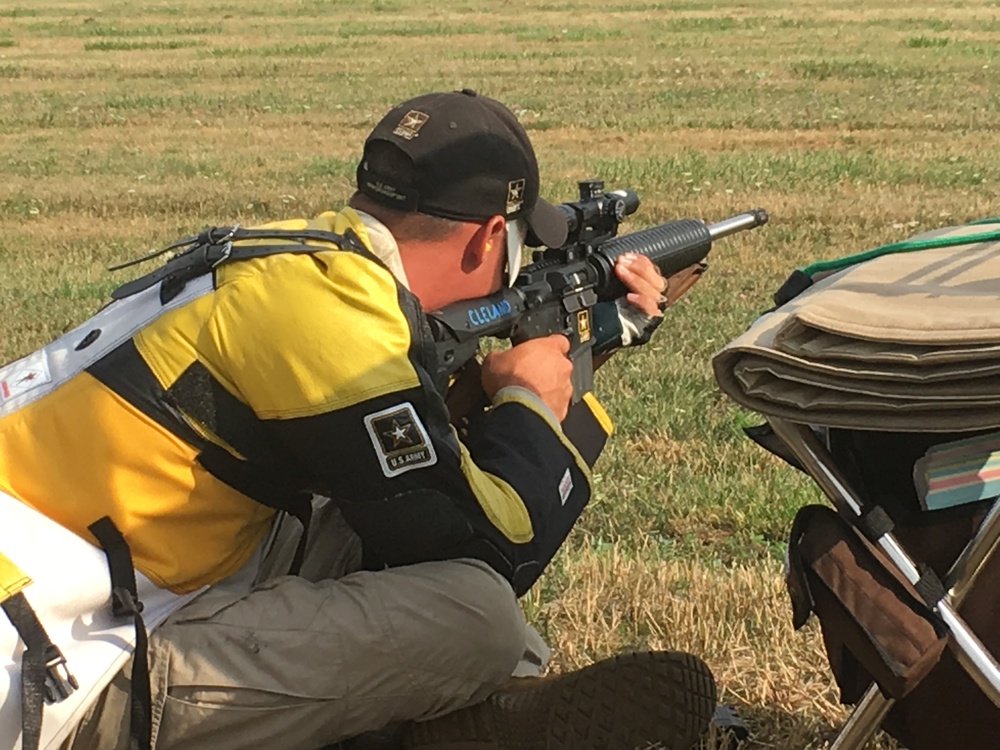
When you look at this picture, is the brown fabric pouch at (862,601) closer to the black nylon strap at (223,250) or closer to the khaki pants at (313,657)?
the khaki pants at (313,657)

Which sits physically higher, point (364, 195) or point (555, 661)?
point (364, 195)

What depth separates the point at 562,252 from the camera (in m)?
3.28

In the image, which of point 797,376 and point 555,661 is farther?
point 555,661

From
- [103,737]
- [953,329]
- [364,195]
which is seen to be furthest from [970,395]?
[103,737]

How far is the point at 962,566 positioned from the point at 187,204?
8.84 meters

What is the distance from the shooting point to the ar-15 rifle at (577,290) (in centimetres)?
289

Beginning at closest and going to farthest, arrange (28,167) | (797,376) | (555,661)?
(797,376) < (555,661) < (28,167)

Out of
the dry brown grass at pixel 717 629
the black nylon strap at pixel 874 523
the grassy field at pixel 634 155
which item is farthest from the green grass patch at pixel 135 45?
the black nylon strap at pixel 874 523

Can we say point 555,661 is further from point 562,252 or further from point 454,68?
point 454,68

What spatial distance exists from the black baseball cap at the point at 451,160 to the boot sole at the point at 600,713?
98 centimetres

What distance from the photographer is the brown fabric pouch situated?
2117 mm

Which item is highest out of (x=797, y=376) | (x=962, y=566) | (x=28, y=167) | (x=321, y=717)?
(x=797, y=376)

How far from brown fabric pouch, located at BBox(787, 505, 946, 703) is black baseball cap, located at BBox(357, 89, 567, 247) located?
950 millimetres

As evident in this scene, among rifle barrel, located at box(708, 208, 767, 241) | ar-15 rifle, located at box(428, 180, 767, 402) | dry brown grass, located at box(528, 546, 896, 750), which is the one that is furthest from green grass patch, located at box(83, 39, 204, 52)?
ar-15 rifle, located at box(428, 180, 767, 402)
